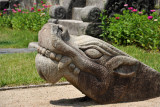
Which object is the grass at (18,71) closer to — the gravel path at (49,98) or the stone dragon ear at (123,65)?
the gravel path at (49,98)

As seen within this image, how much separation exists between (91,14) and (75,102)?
4283 mm

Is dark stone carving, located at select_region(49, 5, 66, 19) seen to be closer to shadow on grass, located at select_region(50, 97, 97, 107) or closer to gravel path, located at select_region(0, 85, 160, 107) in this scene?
gravel path, located at select_region(0, 85, 160, 107)

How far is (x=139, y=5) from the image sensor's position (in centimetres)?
812

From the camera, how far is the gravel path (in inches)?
133

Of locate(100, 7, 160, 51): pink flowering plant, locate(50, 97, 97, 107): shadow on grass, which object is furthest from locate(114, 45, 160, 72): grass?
locate(50, 97, 97, 107): shadow on grass

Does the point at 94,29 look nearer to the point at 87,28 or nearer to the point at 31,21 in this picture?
the point at 87,28

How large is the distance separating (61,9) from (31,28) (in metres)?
2.39

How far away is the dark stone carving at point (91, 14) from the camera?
24.3 feet

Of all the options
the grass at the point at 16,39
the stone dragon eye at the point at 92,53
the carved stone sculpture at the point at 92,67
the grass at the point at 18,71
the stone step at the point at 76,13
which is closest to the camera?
the carved stone sculpture at the point at 92,67

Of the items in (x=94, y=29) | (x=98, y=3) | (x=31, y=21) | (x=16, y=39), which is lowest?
(x=16, y=39)

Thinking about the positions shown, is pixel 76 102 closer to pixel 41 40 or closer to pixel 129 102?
pixel 129 102

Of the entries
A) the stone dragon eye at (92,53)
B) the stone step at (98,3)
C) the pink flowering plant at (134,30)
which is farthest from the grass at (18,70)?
the stone step at (98,3)

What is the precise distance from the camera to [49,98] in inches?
147

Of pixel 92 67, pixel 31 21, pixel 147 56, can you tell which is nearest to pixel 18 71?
pixel 92 67
